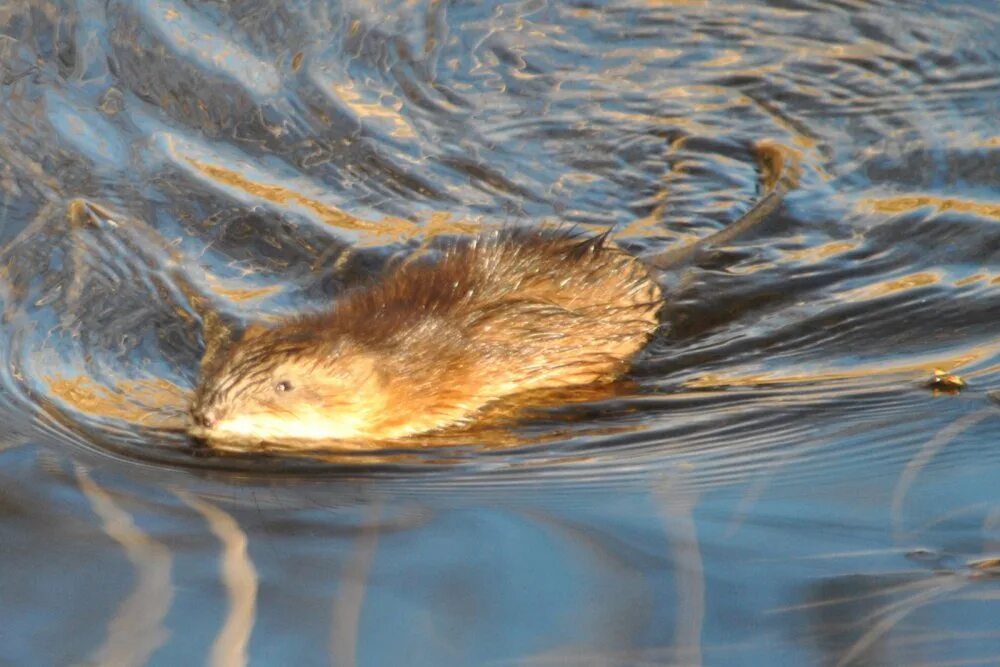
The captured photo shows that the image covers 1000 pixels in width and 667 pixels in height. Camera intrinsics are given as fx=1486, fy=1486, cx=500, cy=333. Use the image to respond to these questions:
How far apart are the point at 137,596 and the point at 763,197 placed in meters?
2.90

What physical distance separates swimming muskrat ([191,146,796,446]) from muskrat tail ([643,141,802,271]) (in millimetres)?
A: 365

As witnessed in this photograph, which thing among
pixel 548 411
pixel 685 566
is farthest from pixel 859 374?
pixel 685 566

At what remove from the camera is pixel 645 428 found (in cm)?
382

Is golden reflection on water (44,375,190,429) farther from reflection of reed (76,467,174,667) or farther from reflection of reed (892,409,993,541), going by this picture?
reflection of reed (892,409,993,541)

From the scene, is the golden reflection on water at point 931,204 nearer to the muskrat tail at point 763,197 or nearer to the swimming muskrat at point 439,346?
the muskrat tail at point 763,197

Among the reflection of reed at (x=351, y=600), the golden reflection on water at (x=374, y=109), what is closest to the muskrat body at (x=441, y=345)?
the reflection of reed at (x=351, y=600)

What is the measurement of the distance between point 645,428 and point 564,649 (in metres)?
1.17

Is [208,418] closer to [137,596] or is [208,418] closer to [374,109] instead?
[137,596]

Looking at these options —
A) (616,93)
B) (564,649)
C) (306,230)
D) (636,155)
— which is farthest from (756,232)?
(564,649)

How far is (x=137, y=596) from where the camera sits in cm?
292

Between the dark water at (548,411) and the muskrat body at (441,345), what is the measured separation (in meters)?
0.15

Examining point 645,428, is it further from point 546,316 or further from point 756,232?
point 756,232

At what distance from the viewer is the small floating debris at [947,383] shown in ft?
12.8

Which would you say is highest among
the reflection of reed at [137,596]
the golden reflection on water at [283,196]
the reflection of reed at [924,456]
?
the golden reflection on water at [283,196]
